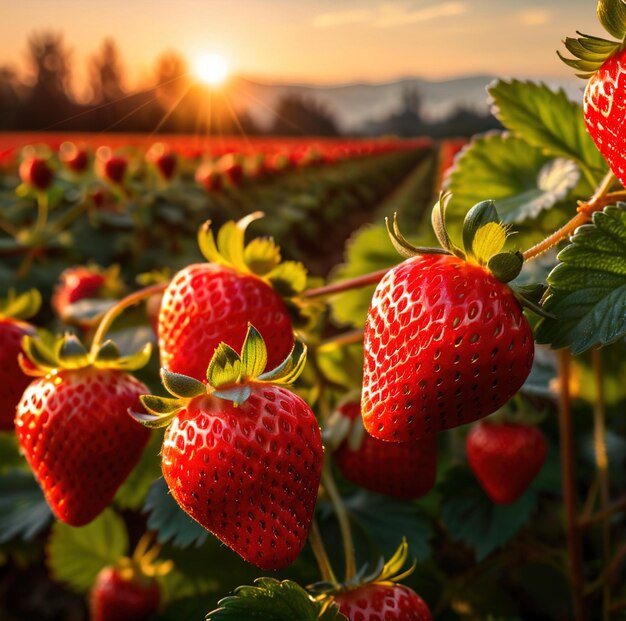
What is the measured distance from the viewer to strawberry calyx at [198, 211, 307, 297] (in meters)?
0.98

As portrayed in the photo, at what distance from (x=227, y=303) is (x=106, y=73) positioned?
2416 inches

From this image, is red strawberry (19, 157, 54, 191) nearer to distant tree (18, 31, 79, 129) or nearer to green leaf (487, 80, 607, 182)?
green leaf (487, 80, 607, 182)

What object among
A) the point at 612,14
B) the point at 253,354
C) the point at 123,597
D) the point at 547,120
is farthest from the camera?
the point at 123,597

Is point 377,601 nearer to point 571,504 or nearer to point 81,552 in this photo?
point 571,504

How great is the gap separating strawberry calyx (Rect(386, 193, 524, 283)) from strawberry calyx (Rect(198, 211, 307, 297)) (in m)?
0.23

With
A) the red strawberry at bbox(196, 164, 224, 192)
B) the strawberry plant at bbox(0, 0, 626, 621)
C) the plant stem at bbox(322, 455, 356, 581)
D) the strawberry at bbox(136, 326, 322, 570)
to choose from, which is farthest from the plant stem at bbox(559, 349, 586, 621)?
the red strawberry at bbox(196, 164, 224, 192)

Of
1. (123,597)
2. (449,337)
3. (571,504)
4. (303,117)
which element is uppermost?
(449,337)

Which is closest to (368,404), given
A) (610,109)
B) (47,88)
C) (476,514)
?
(610,109)

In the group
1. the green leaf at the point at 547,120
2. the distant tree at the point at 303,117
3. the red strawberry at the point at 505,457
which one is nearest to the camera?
the green leaf at the point at 547,120

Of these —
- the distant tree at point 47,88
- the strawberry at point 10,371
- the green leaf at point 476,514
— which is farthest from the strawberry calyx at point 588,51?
the distant tree at point 47,88

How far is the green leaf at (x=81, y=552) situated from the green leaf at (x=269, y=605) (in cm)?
129

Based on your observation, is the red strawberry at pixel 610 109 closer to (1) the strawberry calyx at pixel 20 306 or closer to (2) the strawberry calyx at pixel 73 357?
(2) the strawberry calyx at pixel 73 357

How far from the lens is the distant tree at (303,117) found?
166ft

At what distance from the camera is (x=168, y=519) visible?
1.13 m
